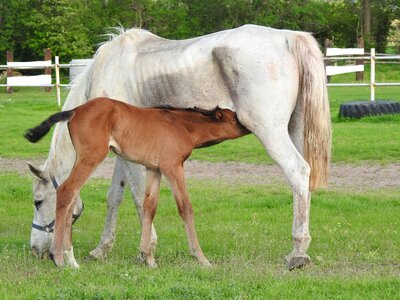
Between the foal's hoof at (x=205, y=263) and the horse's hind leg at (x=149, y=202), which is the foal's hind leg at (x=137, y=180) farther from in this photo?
the foal's hoof at (x=205, y=263)

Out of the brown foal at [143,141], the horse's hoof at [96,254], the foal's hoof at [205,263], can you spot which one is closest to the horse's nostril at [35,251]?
the horse's hoof at [96,254]

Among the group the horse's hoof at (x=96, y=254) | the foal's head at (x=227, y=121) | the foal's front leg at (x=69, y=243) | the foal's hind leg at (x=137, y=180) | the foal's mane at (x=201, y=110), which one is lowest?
the horse's hoof at (x=96, y=254)

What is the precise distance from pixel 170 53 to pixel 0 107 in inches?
641

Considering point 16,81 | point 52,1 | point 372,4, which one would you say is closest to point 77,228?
point 16,81

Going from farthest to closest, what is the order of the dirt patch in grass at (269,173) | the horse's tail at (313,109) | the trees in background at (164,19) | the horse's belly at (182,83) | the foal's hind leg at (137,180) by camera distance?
1. the trees in background at (164,19)
2. the dirt patch in grass at (269,173)
3. the foal's hind leg at (137,180)
4. the horse's belly at (182,83)
5. the horse's tail at (313,109)

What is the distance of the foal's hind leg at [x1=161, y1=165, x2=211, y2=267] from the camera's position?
23.0 ft

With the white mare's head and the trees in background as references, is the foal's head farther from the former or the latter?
the trees in background

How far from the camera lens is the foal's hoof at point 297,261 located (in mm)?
6906

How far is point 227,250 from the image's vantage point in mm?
7691

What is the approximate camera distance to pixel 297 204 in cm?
721

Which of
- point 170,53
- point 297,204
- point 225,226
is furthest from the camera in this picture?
point 225,226

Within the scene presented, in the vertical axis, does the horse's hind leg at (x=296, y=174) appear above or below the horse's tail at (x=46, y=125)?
below

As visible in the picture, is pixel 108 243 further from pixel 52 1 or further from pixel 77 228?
pixel 52 1

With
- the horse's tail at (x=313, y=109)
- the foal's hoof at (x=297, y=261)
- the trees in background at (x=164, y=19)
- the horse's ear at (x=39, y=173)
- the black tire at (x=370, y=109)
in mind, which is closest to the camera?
the foal's hoof at (x=297, y=261)
